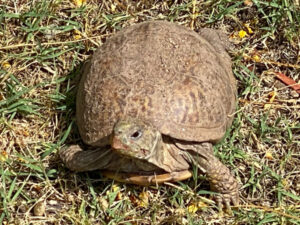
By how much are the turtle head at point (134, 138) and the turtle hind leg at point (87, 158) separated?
444 millimetres

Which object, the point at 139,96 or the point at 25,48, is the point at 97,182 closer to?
the point at 139,96

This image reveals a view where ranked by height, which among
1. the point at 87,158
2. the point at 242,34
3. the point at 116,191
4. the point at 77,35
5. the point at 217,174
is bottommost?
the point at 116,191

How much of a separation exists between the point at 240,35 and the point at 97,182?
1.66 m

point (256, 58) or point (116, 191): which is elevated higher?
point (256, 58)

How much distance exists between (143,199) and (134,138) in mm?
868

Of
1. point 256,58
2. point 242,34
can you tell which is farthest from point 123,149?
point 242,34

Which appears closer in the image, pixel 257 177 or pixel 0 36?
pixel 257 177

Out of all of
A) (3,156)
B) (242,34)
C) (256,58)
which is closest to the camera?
(3,156)

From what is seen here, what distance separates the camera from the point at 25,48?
15.3 ft

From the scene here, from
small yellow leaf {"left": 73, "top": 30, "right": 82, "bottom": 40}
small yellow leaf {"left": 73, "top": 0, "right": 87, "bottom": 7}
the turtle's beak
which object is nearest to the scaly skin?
the turtle's beak

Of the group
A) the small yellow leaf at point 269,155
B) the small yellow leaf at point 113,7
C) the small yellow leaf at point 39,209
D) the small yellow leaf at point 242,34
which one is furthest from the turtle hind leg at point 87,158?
the small yellow leaf at point 242,34

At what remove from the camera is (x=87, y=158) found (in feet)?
13.2

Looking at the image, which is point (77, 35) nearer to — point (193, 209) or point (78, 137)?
point (78, 137)

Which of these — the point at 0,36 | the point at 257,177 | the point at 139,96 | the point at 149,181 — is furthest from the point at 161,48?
the point at 0,36
